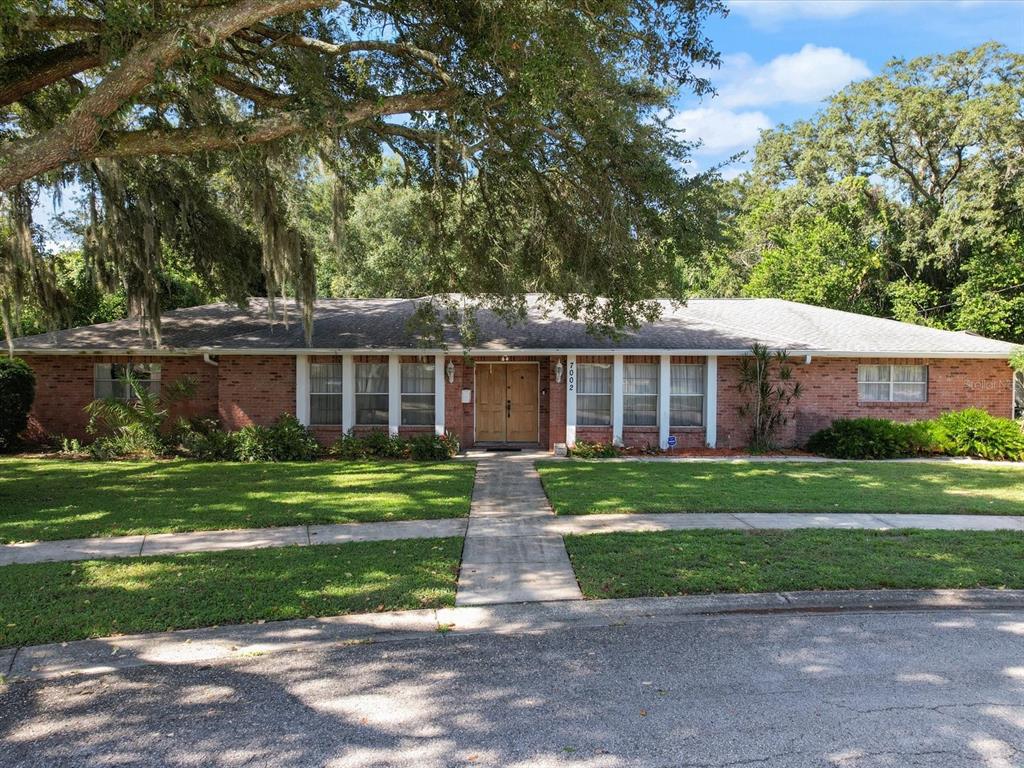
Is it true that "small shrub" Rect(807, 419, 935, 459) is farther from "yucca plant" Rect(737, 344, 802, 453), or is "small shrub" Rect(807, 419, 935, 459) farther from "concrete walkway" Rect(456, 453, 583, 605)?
"concrete walkway" Rect(456, 453, 583, 605)

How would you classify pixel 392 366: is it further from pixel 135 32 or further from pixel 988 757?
pixel 988 757

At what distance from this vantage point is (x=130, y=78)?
279 inches

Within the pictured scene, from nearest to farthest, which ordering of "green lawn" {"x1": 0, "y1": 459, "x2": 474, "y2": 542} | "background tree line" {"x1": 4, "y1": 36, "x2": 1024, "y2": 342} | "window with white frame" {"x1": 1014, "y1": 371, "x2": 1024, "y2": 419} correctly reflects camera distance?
"green lawn" {"x1": 0, "y1": 459, "x2": 474, "y2": 542} → "window with white frame" {"x1": 1014, "y1": 371, "x2": 1024, "y2": 419} → "background tree line" {"x1": 4, "y1": 36, "x2": 1024, "y2": 342}

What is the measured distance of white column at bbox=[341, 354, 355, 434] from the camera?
16.0m

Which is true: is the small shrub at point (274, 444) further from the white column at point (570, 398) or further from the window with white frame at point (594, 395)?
the window with white frame at point (594, 395)

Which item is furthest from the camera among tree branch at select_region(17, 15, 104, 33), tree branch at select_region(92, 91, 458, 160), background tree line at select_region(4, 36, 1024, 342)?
background tree line at select_region(4, 36, 1024, 342)

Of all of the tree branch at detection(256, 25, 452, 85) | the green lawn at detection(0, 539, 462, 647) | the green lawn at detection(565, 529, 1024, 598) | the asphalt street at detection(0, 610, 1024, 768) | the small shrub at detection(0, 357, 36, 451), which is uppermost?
the tree branch at detection(256, 25, 452, 85)

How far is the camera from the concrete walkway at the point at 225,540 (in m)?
7.25

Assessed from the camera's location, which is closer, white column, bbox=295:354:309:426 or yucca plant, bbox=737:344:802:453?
yucca plant, bbox=737:344:802:453

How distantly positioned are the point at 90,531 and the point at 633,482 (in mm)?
7918

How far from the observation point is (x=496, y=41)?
7.60 meters

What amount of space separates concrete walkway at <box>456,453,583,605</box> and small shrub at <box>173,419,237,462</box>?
6315 mm

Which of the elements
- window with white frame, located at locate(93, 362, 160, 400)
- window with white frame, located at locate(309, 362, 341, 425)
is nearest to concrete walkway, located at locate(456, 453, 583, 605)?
window with white frame, located at locate(309, 362, 341, 425)

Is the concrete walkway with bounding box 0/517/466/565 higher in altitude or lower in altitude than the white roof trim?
lower
